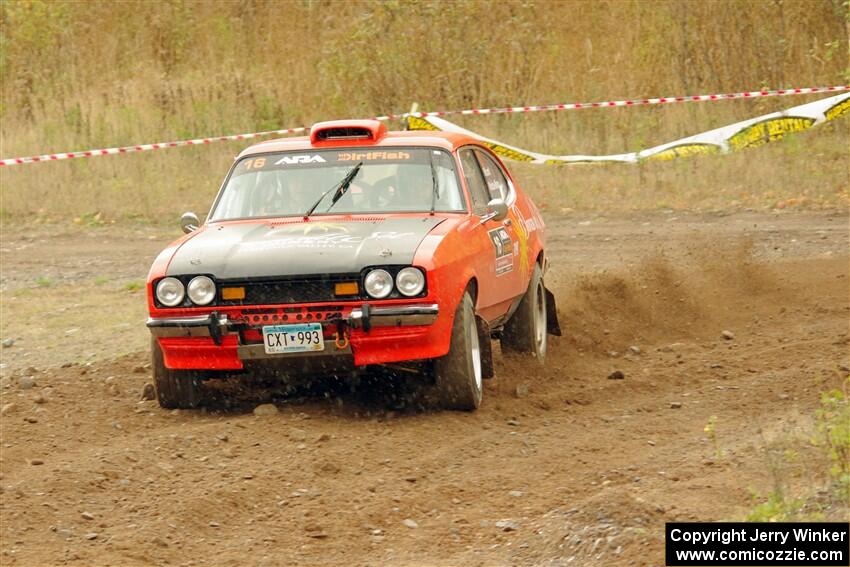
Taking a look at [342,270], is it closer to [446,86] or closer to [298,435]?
[298,435]

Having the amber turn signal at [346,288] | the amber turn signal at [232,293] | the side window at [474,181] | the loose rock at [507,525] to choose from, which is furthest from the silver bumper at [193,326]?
the loose rock at [507,525]

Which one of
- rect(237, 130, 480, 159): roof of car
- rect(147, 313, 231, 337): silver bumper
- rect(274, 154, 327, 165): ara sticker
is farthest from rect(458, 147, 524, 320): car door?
rect(147, 313, 231, 337): silver bumper

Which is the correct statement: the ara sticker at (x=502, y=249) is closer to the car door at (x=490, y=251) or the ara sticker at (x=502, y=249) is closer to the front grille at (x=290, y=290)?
the car door at (x=490, y=251)

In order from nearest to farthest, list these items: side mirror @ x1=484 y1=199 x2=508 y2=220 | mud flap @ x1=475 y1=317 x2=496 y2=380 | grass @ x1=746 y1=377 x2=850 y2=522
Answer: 1. grass @ x1=746 y1=377 x2=850 y2=522
2. mud flap @ x1=475 y1=317 x2=496 y2=380
3. side mirror @ x1=484 y1=199 x2=508 y2=220

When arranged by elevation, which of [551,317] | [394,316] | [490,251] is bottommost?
[551,317]

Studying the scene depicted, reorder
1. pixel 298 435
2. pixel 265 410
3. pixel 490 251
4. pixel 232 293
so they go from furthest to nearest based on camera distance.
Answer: pixel 490 251, pixel 265 410, pixel 232 293, pixel 298 435

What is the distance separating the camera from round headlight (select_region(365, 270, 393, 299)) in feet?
24.9

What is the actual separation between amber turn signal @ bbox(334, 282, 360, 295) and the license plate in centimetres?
22

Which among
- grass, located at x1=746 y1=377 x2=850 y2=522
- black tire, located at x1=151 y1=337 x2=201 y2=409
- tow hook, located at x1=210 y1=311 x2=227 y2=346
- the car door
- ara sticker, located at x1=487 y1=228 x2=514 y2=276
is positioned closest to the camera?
grass, located at x1=746 y1=377 x2=850 y2=522

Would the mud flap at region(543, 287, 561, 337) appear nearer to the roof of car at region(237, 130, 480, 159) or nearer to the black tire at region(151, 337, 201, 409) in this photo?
the roof of car at region(237, 130, 480, 159)

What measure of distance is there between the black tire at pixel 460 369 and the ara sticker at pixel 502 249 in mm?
862

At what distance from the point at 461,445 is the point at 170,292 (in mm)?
1905

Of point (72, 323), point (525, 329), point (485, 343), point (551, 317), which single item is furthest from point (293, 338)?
point (72, 323)

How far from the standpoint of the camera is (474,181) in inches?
366
